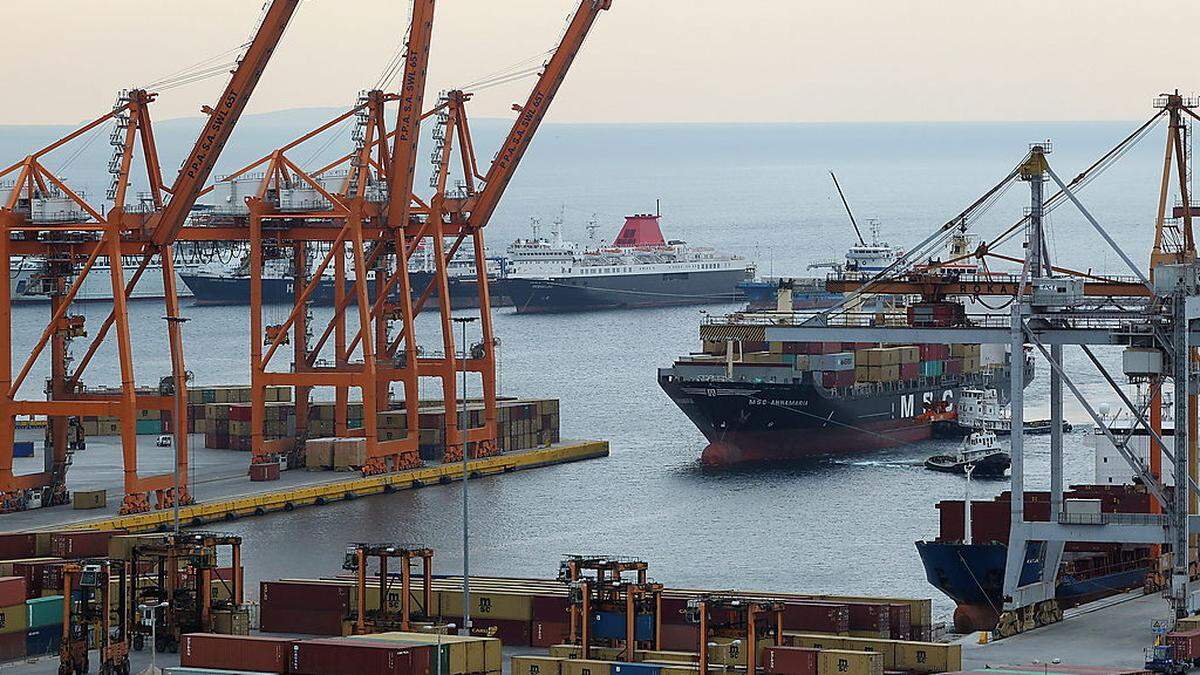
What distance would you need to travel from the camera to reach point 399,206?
62.2m

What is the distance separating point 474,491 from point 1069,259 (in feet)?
350

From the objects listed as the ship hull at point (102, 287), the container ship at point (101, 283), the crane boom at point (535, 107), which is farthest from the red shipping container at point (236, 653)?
the ship hull at point (102, 287)

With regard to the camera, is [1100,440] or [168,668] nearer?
[168,668]

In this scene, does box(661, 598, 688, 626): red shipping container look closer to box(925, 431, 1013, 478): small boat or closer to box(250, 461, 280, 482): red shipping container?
box(250, 461, 280, 482): red shipping container

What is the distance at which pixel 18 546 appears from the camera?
44562 millimetres

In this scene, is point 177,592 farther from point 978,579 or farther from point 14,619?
point 978,579

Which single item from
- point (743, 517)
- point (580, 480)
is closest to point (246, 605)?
point (743, 517)

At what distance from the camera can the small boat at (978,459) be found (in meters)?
66.5

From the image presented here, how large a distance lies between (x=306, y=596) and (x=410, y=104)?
23.4 m

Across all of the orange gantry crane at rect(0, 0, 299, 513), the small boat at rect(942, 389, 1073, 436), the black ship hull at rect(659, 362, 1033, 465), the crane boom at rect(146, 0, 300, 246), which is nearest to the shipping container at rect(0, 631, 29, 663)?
the orange gantry crane at rect(0, 0, 299, 513)

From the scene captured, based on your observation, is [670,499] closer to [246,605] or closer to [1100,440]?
[1100,440]

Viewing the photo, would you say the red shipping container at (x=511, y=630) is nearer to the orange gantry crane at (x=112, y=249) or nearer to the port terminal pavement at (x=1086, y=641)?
the port terminal pavement at (x=1086, y=641)

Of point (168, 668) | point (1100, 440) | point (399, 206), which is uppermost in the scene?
point (399, 206)

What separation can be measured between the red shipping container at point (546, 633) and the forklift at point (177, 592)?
5.06 metres
